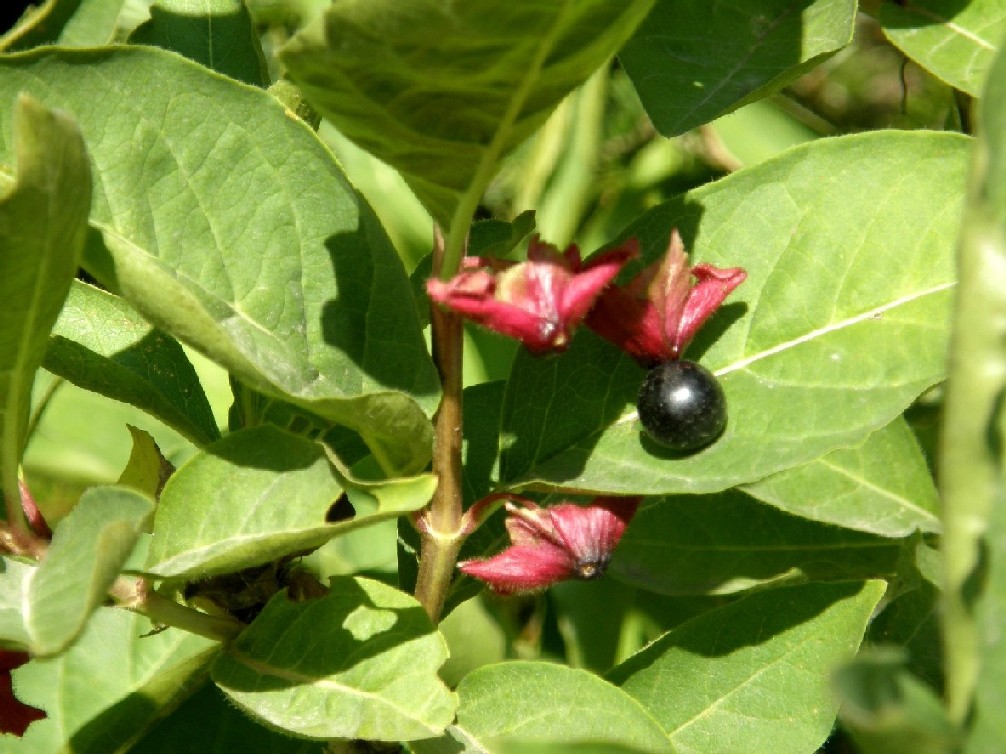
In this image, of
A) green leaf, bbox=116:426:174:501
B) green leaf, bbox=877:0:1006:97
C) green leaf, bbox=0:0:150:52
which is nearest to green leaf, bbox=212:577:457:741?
green leaf, bbox=116:426:174:501

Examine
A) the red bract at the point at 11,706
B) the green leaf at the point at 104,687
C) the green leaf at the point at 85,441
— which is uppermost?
the red bract at the point at 11,706

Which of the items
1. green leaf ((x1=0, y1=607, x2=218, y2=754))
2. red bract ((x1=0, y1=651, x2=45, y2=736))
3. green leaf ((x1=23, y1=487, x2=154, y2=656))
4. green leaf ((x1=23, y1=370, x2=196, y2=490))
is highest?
green leaf ((x1=23, y1=487, x2=154, y2=656))

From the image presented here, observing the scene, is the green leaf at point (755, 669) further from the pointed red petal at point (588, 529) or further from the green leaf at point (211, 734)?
the green leaf at point (211, 734)

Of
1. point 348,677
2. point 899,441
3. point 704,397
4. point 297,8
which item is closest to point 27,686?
point 348,677

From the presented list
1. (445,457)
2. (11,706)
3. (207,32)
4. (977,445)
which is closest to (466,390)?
(445,457)

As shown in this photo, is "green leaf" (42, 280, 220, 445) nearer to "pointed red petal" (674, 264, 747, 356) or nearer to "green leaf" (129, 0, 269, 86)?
"green leaf" (129, 0, 269, 86)

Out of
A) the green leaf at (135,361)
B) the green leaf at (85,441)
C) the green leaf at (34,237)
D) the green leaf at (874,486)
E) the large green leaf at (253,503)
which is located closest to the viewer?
the green leaf at (34,237)

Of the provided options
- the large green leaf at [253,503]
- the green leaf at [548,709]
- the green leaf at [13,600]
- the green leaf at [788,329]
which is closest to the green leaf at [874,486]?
the green leaf at [788,329]
